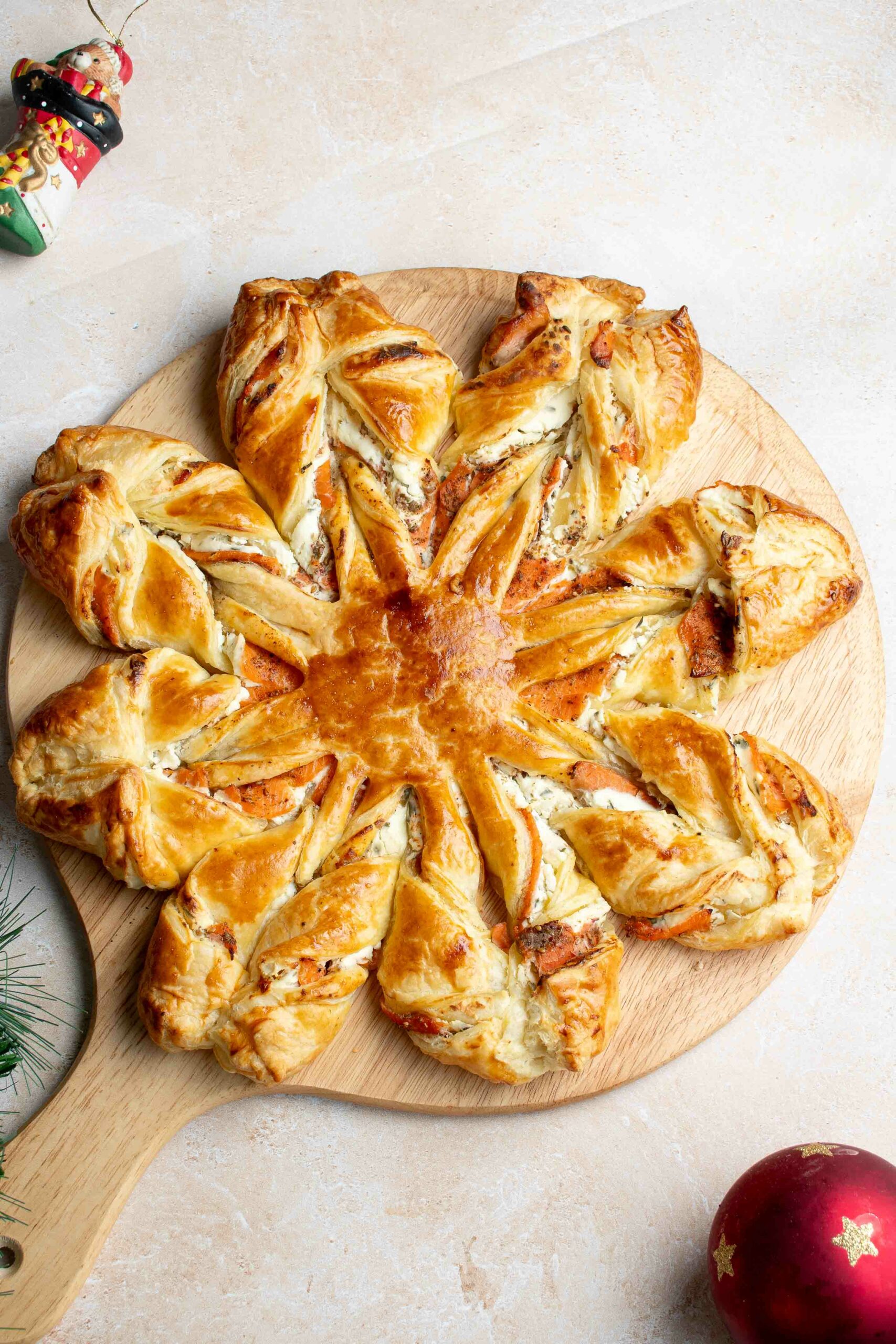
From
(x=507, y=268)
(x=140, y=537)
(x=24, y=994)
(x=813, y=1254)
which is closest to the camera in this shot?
(x=813, y=1254)

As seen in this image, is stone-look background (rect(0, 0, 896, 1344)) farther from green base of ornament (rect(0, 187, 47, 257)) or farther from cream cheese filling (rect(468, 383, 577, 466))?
cream cheese filling (rect(468, 383, 577, 466))

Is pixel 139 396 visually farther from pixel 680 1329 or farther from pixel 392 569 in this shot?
pixel 680 1329

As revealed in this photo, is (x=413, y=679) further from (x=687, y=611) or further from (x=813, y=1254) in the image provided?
(x=813, y=1254)

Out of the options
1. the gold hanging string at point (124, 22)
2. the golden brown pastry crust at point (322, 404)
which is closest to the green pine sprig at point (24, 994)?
the golden brown pastry crust at point (322, 404)

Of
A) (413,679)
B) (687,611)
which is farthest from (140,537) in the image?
(687,611)

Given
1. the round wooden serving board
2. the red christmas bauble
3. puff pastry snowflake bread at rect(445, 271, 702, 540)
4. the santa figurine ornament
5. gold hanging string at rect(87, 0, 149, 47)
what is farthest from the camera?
gold hanging string at rect(87, 0, 149, 47)

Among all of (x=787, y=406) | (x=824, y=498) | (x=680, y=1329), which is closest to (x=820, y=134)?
(x=787, y=406)

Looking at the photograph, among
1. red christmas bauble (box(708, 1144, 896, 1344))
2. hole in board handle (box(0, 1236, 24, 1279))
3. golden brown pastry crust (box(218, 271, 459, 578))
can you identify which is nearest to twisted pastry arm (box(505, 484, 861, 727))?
golden brown pastry crust (box(218, 271, 459, 578))
